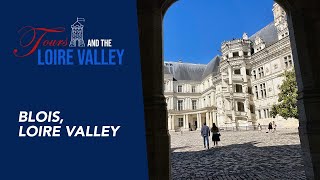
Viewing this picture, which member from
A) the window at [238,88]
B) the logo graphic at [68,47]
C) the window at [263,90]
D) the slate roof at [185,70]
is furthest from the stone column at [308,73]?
the slate roof at [185,70]

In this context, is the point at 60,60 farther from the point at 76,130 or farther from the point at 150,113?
the point at 150,113

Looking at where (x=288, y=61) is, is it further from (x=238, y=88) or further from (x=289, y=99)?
(x=289, y=99)

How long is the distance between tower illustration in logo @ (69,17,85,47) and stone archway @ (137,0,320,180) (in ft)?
6.77

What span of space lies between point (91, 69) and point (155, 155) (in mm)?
2499

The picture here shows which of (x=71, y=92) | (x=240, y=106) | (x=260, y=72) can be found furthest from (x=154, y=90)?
(x=240, y=106)

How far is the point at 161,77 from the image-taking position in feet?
17.8

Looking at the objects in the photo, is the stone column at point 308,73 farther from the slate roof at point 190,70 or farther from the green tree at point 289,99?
the slate roof at point 190,70

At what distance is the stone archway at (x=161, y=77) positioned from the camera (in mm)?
5125

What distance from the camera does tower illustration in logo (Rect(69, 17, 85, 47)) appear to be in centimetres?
330

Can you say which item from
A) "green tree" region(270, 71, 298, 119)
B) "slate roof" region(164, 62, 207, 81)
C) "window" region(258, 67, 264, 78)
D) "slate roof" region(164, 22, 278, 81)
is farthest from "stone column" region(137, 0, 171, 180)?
"slate roof" region(164, 62, 207, 81)

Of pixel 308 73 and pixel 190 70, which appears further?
pixel 190 70

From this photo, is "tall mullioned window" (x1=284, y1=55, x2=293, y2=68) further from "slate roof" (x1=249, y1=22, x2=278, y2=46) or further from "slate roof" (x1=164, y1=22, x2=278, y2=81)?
"slate roof" (x1=164, y1=22, x2=278, y2=81)

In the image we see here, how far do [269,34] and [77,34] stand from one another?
2191 inches

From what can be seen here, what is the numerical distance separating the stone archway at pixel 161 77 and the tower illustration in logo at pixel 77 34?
6.77 ft
